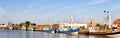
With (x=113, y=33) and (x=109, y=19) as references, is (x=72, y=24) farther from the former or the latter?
(x=113, y=33)

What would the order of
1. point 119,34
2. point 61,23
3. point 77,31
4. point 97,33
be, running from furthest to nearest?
point 61,23, point 77,31, point 97,33, point 119,34

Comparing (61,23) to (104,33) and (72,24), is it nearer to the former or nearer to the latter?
(72,24)

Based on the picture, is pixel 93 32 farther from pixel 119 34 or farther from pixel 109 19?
pixel 119 34

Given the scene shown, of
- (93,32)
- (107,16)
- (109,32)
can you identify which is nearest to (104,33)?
(109,32)

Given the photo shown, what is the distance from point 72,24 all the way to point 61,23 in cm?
2142

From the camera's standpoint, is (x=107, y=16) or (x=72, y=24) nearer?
(x=107, y=16)

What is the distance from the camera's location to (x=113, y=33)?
337 ft

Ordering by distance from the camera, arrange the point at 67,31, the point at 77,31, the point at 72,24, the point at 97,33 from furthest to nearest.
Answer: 1. the point at 72,24
2. the point at 67,31
3. the point at 77,31
4. the point at 97,33

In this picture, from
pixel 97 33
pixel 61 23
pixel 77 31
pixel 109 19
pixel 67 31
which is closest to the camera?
pixel 97 33

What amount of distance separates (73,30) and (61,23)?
45.4 metres

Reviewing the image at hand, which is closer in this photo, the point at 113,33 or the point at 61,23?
the point at 113,33

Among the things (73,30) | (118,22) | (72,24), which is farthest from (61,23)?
(73,30)

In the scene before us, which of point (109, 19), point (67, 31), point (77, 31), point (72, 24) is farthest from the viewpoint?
point (72, 24)

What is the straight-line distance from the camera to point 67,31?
141000 mm
